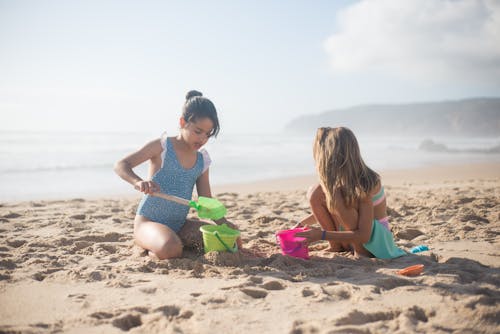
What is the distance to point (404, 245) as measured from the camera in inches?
134

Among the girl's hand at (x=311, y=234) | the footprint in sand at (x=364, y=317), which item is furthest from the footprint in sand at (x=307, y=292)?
the girl's hand at (x=311, y=234)

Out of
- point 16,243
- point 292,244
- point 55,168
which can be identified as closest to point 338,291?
point 292,244

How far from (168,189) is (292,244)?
111 cm

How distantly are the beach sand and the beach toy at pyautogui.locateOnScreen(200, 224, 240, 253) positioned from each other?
0.24ft

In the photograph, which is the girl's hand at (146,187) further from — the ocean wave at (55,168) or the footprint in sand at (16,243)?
the ocean wave at (55,168)

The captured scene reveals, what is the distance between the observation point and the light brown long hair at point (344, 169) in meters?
2.65

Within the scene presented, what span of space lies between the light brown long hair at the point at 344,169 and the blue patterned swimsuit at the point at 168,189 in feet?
3.82

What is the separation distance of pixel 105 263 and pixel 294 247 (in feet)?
4.63

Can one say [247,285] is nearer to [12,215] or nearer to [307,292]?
[307,292]

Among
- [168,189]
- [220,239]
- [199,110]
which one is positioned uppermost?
[199,110]

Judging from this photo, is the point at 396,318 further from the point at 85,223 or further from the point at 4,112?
the point at 4,112

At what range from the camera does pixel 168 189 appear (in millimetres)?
3184

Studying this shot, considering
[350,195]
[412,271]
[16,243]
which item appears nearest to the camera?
[412,271]

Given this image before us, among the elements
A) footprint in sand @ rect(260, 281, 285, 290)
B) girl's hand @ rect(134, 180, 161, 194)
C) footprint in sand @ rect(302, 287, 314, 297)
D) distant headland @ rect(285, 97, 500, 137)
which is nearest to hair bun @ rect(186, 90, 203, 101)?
girl's hand @ rect(134, 180, 161, 194)
